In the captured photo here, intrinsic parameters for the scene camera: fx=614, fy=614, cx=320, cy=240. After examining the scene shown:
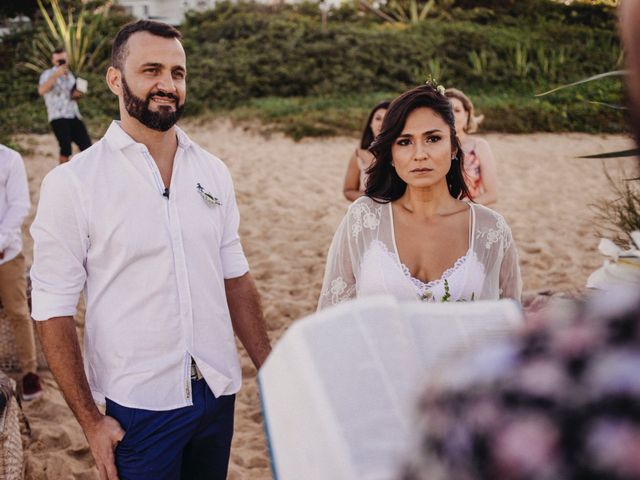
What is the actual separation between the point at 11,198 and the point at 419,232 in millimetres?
2677

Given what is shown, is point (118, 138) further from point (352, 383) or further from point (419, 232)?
point (352, 383)

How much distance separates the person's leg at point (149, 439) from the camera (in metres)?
1.89

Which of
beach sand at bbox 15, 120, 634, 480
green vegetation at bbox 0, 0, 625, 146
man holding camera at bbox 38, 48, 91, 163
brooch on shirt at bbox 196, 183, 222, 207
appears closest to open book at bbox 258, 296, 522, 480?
brooch on shirt at bbox 196, 183, 222, 207

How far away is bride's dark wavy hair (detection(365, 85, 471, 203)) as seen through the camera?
2.44 metres

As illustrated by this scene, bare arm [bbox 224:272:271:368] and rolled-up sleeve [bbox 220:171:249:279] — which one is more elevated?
rolled-up sleeve [bbox 220:171:249:279]

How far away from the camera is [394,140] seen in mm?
2473

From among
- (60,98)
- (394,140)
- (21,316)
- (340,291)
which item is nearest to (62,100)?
(60,98)

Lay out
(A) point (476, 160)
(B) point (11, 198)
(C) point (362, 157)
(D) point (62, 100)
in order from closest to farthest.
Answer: (B) point (11, 198)
(A) point (476, 160)
(C) point (362, 157)
(D) point (62, 100)

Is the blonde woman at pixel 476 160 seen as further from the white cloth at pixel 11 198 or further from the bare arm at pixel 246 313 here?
the white cloth at pixel 11 198

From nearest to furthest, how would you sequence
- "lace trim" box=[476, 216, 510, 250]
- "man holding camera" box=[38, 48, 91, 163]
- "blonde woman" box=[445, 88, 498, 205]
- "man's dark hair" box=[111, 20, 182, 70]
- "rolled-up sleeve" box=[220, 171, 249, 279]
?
"man's dark hair" box=[111, 20, 182, 70], "rolled-up sleeve" box=[220, 171, 249, 279], "lace trim" box=[476, 216, 510, 250], "blonde woman" box=[445, 88, 498, 205], "man holding camera" box=[38, 48, 91, 163]

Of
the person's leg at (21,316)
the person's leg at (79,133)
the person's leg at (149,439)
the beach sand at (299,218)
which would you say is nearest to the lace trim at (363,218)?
the person's leg at (149,439)

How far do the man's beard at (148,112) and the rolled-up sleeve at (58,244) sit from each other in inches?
12.0

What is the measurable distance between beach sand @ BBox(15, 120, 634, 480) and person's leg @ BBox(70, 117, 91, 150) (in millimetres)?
596

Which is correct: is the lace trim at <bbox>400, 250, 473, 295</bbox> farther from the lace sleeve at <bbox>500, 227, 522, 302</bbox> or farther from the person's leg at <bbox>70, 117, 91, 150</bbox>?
the person's leg at <bbox>70, 117, 91, 150</bbox>
